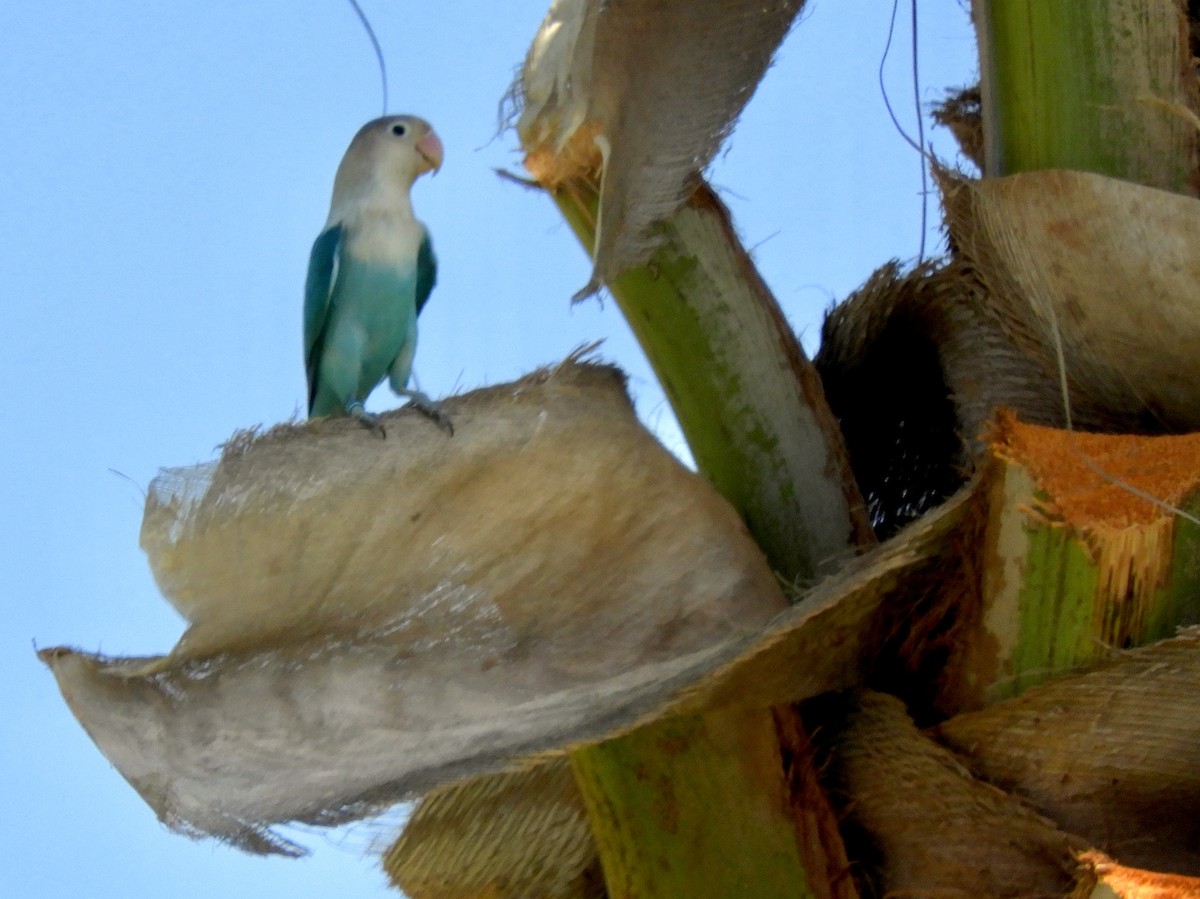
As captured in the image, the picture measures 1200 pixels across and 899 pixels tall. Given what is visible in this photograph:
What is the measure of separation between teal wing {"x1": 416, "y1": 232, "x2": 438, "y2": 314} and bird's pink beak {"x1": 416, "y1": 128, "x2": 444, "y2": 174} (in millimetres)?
84

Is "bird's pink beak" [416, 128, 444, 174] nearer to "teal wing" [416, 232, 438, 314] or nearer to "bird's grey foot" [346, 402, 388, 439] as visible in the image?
"teal wing" [416, 232, 438, 314]

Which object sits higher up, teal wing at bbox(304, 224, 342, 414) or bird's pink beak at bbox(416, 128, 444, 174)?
bird's pink beak at bbox(416, 128, 444, 174)

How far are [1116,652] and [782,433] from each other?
0.32 m

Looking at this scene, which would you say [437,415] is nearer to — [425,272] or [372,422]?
[372,422]

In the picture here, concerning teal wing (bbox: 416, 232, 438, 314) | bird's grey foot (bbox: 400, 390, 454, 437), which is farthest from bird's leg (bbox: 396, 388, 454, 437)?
teal wing (bbox: 416, 232, 438, 314)

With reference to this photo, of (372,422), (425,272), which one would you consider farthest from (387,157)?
(372,422)

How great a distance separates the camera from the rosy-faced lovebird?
1482mm

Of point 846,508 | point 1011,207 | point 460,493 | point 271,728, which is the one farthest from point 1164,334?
point 271,728

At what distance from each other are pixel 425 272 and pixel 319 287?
0.46 feet

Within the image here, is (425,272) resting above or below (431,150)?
below

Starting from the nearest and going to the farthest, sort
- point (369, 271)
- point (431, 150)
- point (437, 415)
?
point (437, 415) < point (369, 271) < point (431, 150)

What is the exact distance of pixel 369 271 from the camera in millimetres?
1477

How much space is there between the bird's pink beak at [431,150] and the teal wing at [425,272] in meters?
0.08

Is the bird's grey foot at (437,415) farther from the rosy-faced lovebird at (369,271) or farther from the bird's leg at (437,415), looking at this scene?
the rosy-faced lovebird at (369,271)
